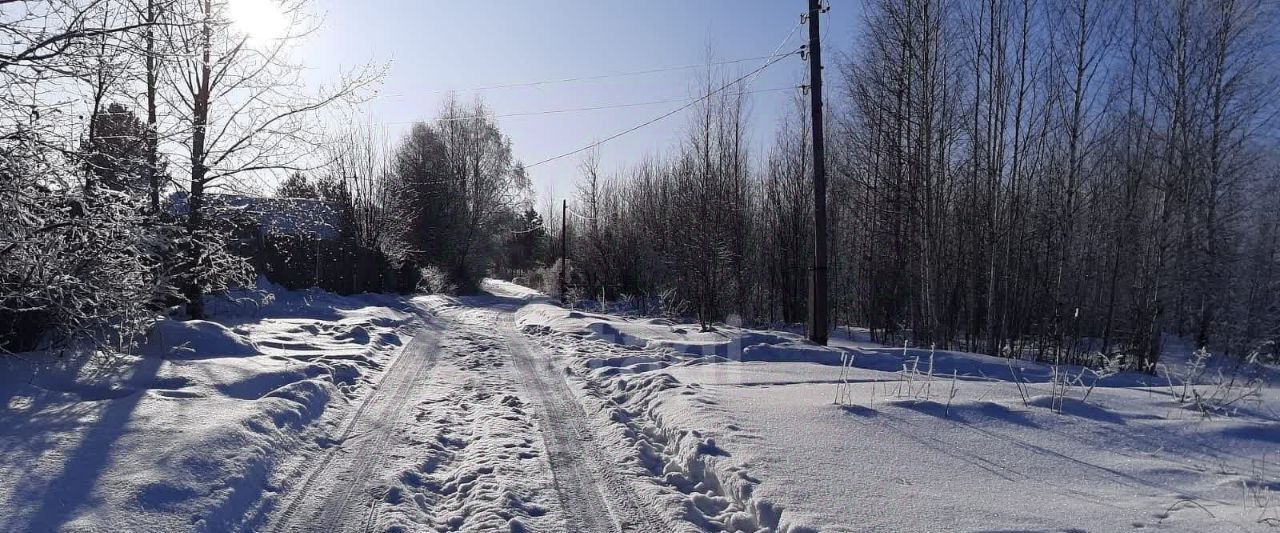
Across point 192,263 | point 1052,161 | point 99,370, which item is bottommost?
point 99,370

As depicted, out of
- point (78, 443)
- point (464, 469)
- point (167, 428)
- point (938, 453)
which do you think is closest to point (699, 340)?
point (938, 453)

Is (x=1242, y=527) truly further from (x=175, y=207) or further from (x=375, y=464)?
(x=175, y=207)

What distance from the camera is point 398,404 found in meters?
7.14

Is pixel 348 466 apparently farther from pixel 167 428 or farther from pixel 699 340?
pixel 699 340

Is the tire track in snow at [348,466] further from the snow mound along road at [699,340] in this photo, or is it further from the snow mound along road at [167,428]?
the snow mound along road at [699,340]

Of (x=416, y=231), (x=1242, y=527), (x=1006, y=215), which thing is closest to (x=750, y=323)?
(x=1006, y=215)

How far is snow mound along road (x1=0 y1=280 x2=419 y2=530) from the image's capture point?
367cm

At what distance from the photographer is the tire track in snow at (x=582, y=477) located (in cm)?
400

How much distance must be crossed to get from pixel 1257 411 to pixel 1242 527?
432 cm

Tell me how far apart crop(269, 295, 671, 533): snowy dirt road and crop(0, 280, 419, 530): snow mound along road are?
14.2 inches

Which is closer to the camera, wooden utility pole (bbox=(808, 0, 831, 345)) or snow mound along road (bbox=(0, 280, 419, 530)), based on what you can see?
snow mound along road (bbox=(0, 280, 419, 530))

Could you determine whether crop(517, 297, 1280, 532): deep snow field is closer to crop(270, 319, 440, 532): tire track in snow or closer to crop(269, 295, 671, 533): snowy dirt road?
crop(269, 295, 671, 533): snowy dirt road

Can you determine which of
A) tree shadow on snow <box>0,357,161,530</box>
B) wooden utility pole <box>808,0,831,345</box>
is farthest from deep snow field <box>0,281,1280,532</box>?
wooden utility pole <box>808,0,831,345</box>

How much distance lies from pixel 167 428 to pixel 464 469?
95.0 inches
